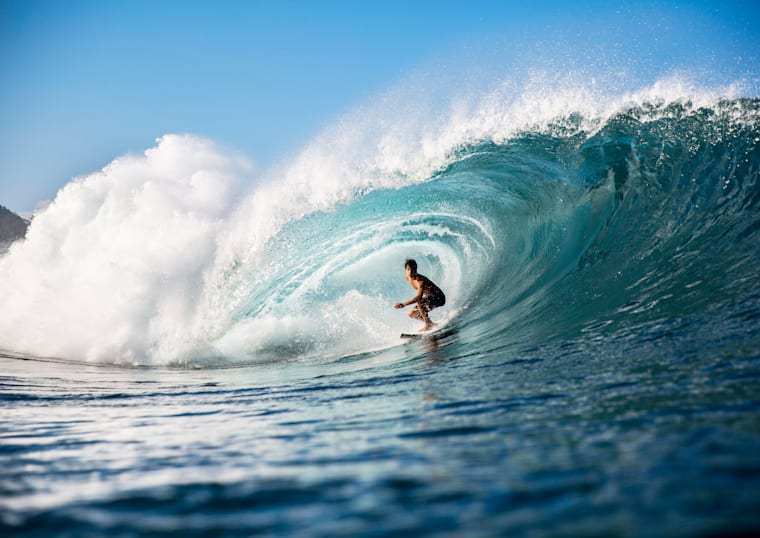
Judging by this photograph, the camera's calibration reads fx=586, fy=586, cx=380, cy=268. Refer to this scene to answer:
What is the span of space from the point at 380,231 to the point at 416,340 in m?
4.37

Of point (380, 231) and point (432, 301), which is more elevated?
point (380, 231)

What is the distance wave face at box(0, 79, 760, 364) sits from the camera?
9.39m

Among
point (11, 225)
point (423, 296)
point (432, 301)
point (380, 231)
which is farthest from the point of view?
point (11, 225)

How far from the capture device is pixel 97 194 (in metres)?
13.8

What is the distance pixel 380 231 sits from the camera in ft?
40.2

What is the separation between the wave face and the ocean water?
5 cm

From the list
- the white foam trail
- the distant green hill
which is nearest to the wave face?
the white foam trail

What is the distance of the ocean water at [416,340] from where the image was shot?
1.76 meters

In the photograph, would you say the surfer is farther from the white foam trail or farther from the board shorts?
the white foam trail

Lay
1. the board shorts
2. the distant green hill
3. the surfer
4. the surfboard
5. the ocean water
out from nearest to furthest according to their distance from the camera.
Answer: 1. the ocean water
2. the surfboard
3. the surfer
4. the board shorts
5. the distant green hill

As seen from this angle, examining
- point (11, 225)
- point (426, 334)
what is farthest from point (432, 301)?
point (11, 225)

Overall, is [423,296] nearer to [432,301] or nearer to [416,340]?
[432,301]

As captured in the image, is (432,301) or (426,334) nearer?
(426,334)

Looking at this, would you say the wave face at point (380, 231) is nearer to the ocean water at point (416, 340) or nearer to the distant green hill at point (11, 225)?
the ocean water at point (416, 340)
